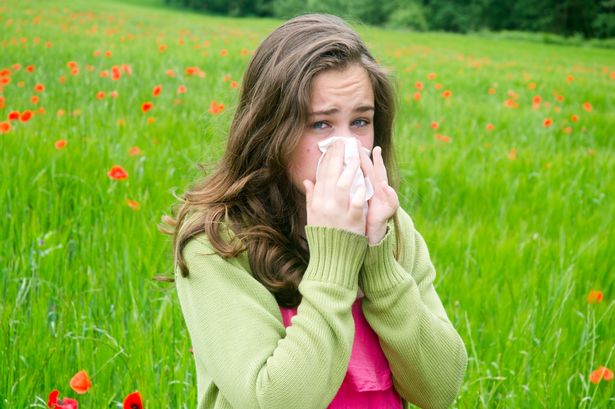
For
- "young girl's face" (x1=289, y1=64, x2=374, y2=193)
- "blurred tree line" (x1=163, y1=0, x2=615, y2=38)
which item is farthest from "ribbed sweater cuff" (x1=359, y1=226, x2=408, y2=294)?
"blurred tree line" (x1=163, y1=0, x2=615, y2=38)

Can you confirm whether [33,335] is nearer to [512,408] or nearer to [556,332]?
[512,408]

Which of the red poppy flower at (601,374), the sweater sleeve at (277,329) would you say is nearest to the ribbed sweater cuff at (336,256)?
the sweater sleeve at (277,329)

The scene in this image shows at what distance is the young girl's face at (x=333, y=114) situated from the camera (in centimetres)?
146

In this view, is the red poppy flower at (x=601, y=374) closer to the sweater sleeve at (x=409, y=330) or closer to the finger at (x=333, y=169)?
the sweater sleeve at (x=409, y=330)

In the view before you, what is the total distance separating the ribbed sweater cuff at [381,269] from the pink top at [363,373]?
11cm

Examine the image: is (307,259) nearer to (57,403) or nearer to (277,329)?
(277,329)

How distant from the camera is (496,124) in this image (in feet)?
19.8

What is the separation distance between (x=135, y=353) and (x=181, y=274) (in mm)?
621

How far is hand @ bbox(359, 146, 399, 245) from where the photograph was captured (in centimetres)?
137

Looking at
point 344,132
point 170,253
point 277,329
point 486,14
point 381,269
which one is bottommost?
point 486,14

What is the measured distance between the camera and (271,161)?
1.51m

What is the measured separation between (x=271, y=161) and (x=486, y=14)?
43070mm

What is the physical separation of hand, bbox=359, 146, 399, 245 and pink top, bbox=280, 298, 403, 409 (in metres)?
0.17

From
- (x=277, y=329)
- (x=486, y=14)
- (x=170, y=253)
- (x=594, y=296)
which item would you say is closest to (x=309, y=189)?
(x=277, y=329)
